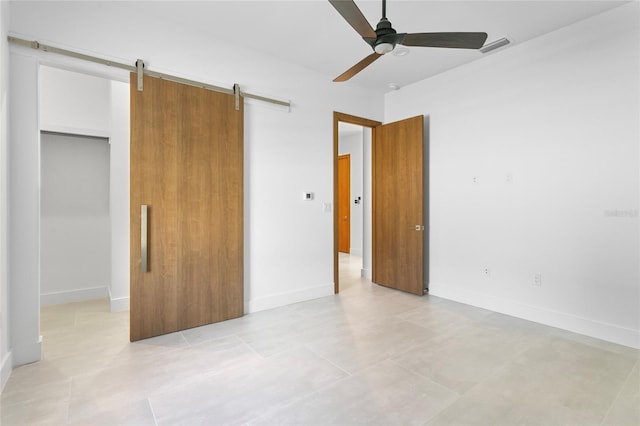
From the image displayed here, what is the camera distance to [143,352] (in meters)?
2.61

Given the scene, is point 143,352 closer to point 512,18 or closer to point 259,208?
point 259,208

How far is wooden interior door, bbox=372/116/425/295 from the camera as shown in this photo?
4.25 meters

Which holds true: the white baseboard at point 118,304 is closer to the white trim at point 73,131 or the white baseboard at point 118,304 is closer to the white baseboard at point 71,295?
the white baseboard at point 71,295

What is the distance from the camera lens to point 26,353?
2.39 meters

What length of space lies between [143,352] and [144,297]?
47cm

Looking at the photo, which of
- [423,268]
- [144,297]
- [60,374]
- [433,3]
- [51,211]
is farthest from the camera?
[423,268]

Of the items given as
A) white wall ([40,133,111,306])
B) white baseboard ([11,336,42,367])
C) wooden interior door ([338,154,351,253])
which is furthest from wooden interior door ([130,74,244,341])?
wooden interior door ([338,154,351,253])

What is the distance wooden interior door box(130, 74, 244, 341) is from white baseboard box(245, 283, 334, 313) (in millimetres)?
186

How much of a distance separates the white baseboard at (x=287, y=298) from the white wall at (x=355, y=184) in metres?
3.59

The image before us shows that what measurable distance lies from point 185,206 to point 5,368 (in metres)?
1.62

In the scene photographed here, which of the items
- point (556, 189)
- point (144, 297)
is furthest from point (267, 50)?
point (556, 189)

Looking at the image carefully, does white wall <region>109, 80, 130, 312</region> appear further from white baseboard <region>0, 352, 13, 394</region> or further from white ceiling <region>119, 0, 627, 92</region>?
white baseboard <region>0, 352, 13, 394</region>

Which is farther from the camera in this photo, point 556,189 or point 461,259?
point 461,259

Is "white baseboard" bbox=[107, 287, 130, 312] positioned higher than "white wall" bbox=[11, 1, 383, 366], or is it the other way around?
"white wall" bbox=[11, 1, 383, 366]
